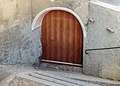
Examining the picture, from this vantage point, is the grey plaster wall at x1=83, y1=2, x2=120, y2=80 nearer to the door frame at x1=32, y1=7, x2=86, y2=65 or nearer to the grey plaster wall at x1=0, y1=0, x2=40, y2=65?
the door frame at x1=32, y1=7, x2=86, y2=65

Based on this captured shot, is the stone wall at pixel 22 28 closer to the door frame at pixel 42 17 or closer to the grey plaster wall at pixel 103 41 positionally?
the door frame at pixel 42 17

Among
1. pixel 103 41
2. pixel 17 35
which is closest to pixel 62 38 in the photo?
pixel 103 41

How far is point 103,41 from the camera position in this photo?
777 cm

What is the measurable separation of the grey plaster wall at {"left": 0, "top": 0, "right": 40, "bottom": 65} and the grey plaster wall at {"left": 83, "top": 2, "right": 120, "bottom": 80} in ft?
6.34

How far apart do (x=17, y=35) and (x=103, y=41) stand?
269 cm

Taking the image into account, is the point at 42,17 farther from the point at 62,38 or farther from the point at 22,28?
the point at 22,28

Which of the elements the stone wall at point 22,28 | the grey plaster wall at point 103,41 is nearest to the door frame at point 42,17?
the stone wall at point 22,28

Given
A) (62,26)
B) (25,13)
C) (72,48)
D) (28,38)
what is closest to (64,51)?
(72,48)

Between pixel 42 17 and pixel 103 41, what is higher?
pixel 42 17

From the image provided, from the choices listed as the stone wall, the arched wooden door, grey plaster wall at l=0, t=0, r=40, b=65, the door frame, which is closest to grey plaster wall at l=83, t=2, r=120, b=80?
the door frame

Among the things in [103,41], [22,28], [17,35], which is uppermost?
[22,28]

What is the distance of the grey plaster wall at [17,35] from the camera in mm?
6773

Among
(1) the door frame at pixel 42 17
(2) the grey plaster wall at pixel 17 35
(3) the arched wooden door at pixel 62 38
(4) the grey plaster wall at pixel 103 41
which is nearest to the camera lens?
(2) the grey plaster wall at pixel 17 35

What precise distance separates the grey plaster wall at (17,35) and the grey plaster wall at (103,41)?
6.34 feet
